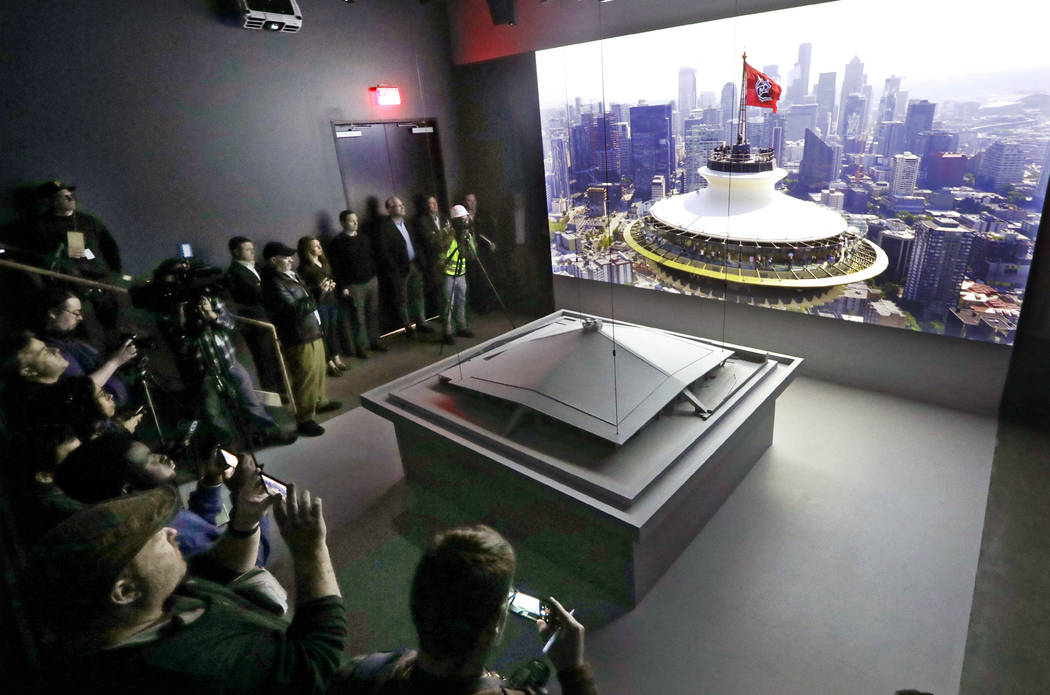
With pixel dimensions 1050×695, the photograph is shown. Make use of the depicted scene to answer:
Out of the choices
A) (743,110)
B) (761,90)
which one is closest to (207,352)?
(743,110)

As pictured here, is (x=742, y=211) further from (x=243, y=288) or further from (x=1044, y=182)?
(x=243, y=288)

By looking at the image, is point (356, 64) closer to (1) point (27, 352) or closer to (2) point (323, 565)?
(1) point (27, 352)

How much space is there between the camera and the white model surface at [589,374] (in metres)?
1.55

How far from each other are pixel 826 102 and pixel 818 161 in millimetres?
270

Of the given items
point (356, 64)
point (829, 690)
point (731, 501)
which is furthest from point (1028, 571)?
point (356, 64)

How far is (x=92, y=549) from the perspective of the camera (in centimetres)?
63

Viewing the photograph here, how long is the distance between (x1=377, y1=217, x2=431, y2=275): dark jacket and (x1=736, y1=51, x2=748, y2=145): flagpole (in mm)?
1313

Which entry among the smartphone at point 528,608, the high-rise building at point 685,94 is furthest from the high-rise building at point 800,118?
the smartphone at point 528,608

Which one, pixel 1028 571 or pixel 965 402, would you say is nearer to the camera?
pixel 1028 571

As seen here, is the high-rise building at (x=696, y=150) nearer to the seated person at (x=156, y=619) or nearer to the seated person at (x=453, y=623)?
the seated person at (x=453, y=623)

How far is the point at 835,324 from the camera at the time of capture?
2.74 m

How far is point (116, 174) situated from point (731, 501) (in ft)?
7.04

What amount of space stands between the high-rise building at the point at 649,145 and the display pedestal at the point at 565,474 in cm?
49

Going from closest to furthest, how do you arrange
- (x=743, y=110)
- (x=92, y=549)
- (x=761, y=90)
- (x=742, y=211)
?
(x=92, y=549), (x=742, y=211), (x=743, y=110), (x=761, y=90)
